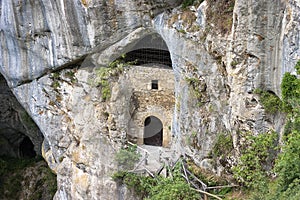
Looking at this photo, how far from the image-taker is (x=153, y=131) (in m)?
11.1

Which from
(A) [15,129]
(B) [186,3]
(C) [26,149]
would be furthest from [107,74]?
(C) [26,149]

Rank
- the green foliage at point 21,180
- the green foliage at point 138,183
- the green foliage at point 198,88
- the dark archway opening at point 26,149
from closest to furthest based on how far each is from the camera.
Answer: the green foliage at point 198,88 < the green foliage at point 138,183 < the green foliage at point 21,180 < the dark archway opening at point 26,149

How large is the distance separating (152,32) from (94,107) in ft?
7.79

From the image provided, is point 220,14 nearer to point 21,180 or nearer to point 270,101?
point 270,101

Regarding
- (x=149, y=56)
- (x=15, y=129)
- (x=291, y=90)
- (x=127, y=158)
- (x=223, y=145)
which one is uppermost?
(x=149, y=56)

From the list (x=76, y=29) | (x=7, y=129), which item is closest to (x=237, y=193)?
(x=76, y=29)

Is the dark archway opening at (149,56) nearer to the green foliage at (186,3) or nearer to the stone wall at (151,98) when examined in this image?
the stone wall at (151,98)

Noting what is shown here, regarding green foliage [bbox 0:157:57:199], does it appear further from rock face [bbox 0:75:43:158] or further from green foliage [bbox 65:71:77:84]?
green foliage [bbox 65:71:77:84]

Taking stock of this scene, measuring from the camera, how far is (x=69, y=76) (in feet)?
35.1

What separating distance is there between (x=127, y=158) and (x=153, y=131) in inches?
61.0

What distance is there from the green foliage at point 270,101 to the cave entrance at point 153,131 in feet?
13.6

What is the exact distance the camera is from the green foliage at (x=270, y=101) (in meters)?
7.03

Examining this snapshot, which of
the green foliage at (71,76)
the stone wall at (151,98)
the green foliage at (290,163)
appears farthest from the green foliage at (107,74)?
the green foliage at (290,163)

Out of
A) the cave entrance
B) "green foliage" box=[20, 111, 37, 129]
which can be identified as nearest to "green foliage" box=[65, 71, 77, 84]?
the cave entrance
